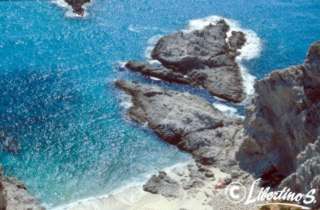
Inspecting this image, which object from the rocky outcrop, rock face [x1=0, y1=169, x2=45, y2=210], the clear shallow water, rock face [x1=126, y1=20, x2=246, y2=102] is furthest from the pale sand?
rock face [x1=126, y1=20, x2=246, y2=102]

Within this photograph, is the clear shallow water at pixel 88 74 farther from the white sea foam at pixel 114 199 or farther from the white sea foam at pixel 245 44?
the white sea foam at pixel 245 44

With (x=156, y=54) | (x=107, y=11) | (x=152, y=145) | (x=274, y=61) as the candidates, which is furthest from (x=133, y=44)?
(x=152, y=145)

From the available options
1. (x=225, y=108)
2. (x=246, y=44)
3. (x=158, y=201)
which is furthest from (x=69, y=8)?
(x=158, y=201)

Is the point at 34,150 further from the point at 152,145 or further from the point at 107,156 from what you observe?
the point at 152,145

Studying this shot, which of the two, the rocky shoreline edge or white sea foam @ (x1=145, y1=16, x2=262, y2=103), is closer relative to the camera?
the rocky shoreline edge

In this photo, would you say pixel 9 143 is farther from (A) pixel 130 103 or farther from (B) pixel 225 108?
(B) pixel 225 108

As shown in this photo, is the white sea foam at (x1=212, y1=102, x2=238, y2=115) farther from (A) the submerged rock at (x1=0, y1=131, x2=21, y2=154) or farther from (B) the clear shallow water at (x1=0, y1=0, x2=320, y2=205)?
(A) the submerged rock at (x1=0, y1=131, x2=21, y2=154)

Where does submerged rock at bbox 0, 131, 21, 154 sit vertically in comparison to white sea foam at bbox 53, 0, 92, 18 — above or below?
below
